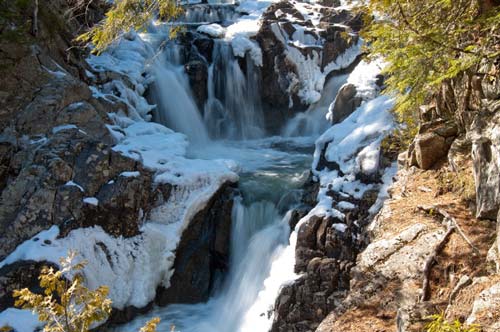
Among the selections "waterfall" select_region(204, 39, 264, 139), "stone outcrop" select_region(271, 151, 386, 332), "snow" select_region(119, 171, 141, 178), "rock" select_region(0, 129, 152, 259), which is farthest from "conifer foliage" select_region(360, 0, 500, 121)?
"waterfall" select_region(204, 39, 264, 139)

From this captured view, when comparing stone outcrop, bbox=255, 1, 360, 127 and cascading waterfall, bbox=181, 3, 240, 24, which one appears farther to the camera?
cascading waterfall, bbox=181, 3, 240, 24

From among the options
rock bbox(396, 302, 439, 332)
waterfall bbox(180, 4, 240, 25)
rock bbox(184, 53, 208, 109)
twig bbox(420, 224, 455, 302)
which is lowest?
rock bbox(396, 302, 439, 332)

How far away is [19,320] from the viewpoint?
692cm

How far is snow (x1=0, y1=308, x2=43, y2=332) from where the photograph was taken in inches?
269

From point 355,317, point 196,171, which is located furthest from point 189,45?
point 355,317

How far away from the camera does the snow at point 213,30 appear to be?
16.8 metres

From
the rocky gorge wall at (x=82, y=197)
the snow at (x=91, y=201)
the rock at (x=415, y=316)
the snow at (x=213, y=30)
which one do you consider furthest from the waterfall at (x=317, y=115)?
the rock at (x=415, y=316)

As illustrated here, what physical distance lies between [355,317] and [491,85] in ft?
9.18

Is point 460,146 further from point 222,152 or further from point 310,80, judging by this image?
point 310,80

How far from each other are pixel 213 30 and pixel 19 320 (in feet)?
43.4

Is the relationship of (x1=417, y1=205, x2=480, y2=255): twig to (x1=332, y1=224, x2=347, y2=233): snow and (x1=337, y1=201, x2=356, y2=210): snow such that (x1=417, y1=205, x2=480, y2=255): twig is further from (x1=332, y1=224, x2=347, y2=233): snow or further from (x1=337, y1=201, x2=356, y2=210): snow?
(x1=337, y1=201, x2=356, y2=210): snow

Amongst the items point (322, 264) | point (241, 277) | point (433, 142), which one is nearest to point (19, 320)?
point (241, 277)

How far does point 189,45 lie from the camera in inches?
634

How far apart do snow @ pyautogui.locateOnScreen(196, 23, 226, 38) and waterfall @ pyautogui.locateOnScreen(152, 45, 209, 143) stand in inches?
85.3
